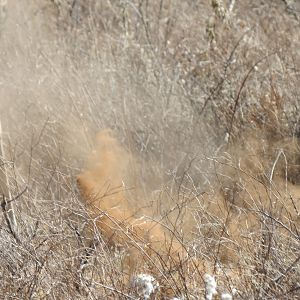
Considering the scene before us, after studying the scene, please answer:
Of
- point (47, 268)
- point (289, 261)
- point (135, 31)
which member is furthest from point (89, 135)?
point (289, 261)

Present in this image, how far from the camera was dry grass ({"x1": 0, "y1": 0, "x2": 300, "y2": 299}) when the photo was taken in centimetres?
320

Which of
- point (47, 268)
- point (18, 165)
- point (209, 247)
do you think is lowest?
point (18, 165)

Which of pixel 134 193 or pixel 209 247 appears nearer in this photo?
pixel 209 247

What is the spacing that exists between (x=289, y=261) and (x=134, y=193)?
163 cm

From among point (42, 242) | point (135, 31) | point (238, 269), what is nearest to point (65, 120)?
point (135, 31)

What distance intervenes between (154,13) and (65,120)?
8.23 feet

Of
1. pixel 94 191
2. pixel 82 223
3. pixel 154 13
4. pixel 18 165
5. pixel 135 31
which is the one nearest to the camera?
pixel 82 223

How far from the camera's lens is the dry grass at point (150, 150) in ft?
10.5

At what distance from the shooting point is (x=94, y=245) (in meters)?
A: 3.34

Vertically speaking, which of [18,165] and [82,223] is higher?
[82,223]

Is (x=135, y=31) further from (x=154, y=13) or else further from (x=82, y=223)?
(x=82, y=223)

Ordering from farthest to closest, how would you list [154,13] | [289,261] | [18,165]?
[154,13] → [18,165] → [289,261]

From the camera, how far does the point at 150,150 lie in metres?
5.16

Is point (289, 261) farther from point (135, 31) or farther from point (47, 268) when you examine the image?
point (135, 31)
